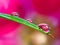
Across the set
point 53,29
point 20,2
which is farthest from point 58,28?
point 20,2

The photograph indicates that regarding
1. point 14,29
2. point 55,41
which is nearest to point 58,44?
point 55,41

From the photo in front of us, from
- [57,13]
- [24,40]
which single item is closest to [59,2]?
[57,13]

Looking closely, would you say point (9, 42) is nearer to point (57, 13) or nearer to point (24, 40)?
point (24, 40)

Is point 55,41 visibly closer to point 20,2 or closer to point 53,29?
point 53,29

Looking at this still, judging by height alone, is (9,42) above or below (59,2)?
below

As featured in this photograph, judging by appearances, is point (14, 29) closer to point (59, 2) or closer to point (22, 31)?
point (22, 31)
